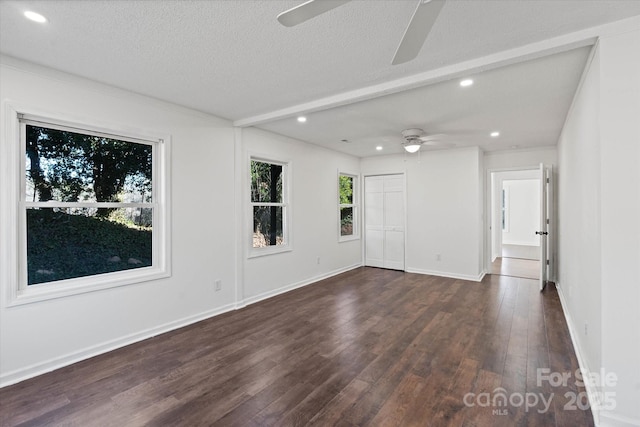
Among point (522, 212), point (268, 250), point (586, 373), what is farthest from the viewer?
point (522, 212)

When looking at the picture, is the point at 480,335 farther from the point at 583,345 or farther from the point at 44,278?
the point at 44,278

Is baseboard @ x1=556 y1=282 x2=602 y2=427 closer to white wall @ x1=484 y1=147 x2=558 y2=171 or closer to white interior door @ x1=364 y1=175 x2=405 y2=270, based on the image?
white wall @ x1=484 y1=147 x2=558 y2=171

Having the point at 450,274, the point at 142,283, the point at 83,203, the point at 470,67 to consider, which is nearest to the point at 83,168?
the point at 83,203

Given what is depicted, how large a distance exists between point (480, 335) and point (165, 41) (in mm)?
3878


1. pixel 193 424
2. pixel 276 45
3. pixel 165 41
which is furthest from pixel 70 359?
pixel 276 45

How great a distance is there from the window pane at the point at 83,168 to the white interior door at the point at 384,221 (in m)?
4.67

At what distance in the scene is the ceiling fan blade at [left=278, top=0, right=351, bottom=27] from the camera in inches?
49.1

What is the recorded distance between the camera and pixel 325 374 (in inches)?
97.8

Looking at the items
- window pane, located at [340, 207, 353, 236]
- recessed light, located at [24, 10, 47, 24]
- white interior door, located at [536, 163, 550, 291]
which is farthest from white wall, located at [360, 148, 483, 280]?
recessed light, located at [24, 10, 47, 24]

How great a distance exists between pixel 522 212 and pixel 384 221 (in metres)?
6.65

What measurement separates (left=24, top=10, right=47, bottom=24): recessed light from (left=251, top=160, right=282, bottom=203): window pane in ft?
9.14

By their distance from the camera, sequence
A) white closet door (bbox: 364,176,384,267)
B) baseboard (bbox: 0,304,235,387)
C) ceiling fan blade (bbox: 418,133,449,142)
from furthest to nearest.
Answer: white closet door (bbox: 364,176,384,267)
ceiling fan blade (bbox: 418,133,449,142)
baseboard (bbox: 0,304,235,387)

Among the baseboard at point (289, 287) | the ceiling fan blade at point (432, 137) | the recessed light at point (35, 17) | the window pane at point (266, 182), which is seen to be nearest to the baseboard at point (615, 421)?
the ceiling fan blade at point (432, 137)

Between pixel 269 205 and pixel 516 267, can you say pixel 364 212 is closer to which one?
pixel 269 205
